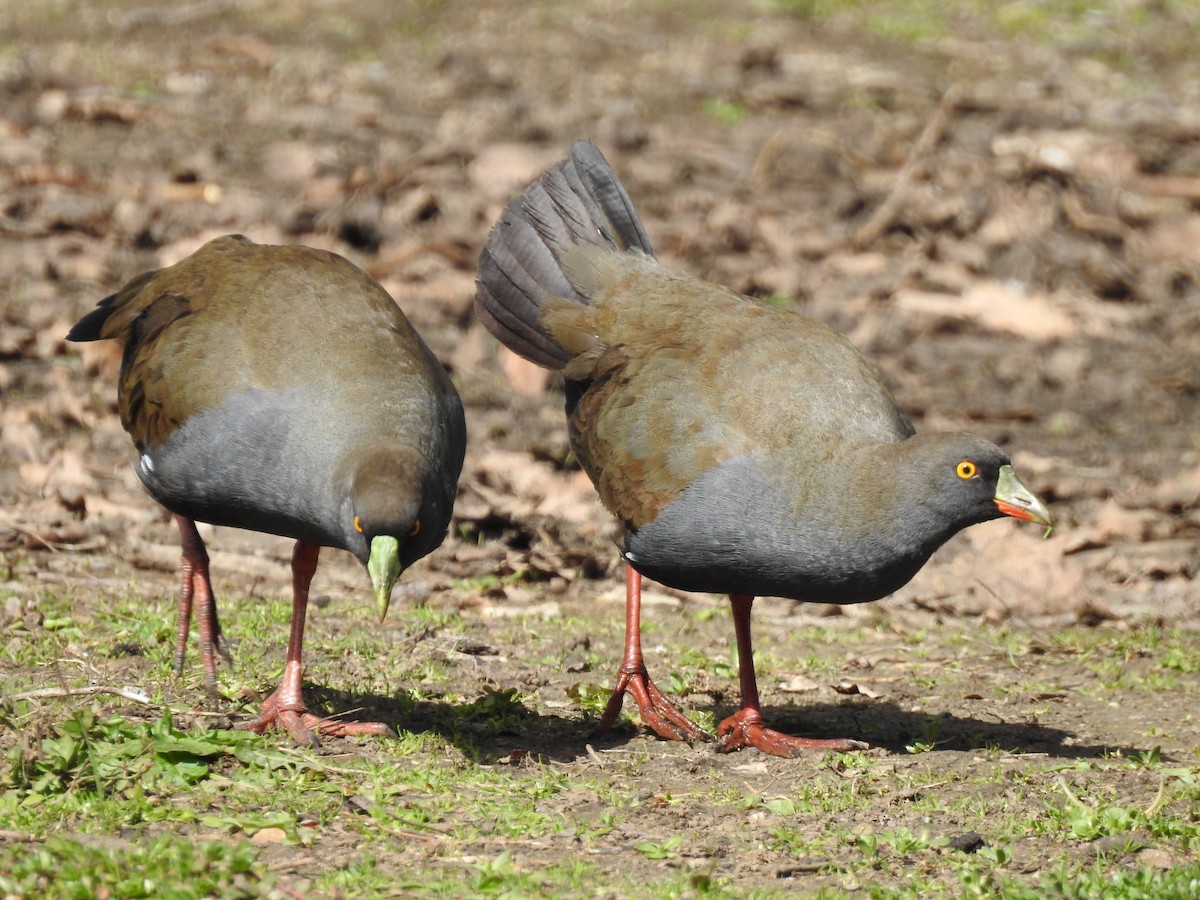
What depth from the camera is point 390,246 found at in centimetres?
1187

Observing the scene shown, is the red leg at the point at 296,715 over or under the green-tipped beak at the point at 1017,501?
under

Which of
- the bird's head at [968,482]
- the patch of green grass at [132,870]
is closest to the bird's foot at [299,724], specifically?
the patch of green grass at [132,870]

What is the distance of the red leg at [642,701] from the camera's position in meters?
6.51

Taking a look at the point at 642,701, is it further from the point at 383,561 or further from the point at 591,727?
the point at 383,561

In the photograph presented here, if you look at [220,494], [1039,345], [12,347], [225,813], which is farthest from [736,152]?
[225,813]

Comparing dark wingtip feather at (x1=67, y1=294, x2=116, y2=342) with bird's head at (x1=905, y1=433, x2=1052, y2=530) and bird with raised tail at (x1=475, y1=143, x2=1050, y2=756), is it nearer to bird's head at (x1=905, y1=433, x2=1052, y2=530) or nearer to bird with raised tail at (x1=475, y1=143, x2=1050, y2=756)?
bird with raised tail at (x1=475, y1=143, x2=1050, y2=756)

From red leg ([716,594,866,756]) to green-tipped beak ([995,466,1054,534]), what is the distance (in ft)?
3.69

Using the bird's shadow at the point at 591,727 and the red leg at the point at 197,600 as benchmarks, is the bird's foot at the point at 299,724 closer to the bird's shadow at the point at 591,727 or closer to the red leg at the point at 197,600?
the bird's shadow at the point at 591,727

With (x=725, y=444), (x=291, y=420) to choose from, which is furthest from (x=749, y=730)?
(x=291, y=420)

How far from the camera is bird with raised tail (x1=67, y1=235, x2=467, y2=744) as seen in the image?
5445 mm

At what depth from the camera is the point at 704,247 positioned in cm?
1243

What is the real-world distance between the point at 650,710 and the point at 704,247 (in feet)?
21.2

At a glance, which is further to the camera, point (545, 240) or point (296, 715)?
point (545, 240)

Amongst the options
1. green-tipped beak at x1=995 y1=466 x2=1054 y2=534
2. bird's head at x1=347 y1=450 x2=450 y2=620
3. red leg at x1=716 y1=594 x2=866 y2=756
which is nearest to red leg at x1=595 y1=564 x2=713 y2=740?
red leg at x1=716 y1=594 x2=866 y2=756
